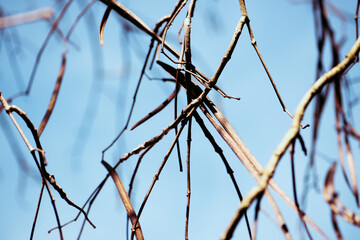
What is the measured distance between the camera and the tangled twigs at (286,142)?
219 mm

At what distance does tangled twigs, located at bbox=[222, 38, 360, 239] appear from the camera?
219 millimetres

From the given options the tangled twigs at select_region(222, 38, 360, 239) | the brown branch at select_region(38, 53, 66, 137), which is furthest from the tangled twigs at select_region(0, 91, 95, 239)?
the tangled twigs at select_region(222, 38, 360, 239)

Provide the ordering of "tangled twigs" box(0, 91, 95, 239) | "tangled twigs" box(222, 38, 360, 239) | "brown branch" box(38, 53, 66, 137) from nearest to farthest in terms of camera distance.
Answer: "tangled twigs" box(222, 38, 360, 239) < "tangled twigs" box(0, 91, 95, 239) < "brown branch" box(38, 53, 66, 137)

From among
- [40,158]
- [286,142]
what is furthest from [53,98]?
[286,142]

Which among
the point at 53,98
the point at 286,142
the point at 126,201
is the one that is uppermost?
the point at 53,98

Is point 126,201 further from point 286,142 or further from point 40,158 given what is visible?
point 286,142

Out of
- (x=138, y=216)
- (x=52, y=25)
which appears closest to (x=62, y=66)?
(x=52, y=25)

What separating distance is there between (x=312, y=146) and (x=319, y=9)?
0.61 feet

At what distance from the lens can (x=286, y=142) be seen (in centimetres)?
27

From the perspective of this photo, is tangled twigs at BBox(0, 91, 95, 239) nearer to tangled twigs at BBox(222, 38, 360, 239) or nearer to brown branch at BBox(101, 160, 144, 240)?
brown branch at BBox(101, 160, 144, 240)

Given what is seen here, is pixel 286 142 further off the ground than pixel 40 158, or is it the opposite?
pixel 40 158

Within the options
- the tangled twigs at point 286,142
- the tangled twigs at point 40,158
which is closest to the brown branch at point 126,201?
the tangled twigs at point 40,158

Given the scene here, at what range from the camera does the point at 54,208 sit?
0.43 m

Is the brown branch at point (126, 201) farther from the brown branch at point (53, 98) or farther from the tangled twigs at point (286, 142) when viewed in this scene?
the tangled twigs at point (286, 142)
